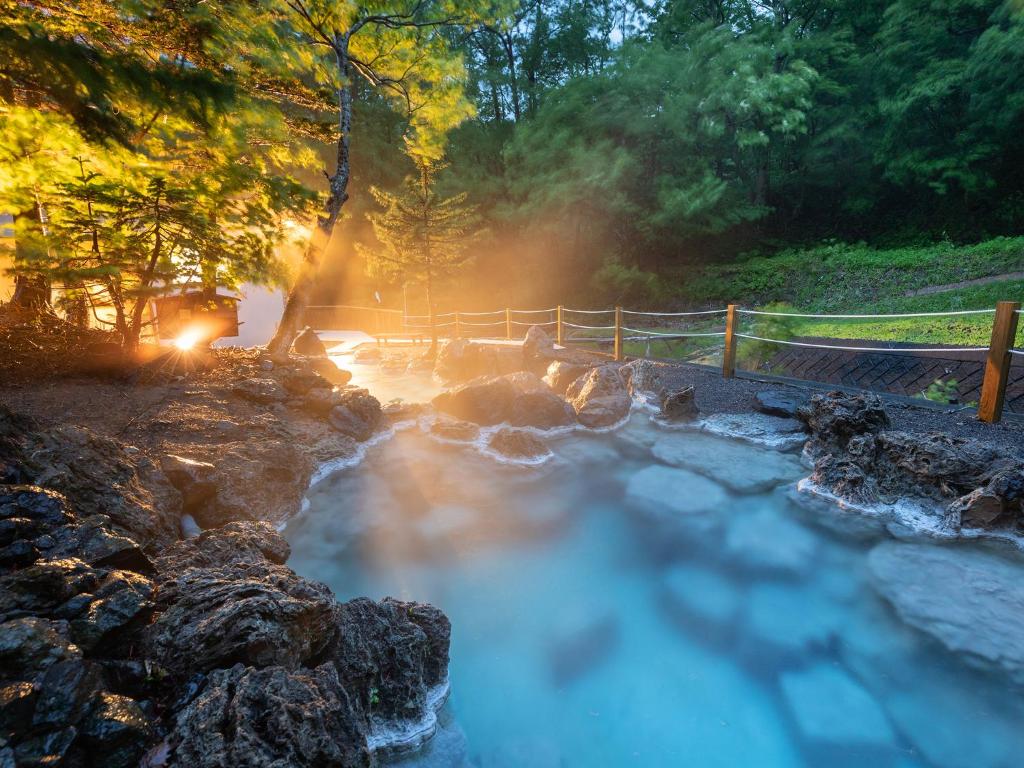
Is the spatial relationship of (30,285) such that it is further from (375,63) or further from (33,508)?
(375,63)

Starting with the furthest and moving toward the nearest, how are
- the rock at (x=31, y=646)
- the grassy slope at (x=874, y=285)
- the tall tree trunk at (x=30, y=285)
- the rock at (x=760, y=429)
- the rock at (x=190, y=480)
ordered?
the grassy slope at (x=874, y=285), the rock at (x=760, y=429), the tall tree trunk at (x=30, y=285), the rock at (x=190, y=480), the rock at (x=31, y=646)

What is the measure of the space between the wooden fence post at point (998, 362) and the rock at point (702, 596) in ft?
12.5

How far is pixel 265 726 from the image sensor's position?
1.70 metres

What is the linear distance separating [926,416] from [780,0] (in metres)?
20.1

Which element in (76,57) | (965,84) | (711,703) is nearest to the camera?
(76,57)

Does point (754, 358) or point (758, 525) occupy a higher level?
point (754, 358)

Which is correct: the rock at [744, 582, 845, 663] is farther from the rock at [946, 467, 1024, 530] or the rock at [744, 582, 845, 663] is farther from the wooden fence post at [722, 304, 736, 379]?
the wooden fence post at [722, 304, 736, 379]

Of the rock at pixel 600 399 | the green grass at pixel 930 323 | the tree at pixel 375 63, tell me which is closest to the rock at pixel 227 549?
the tree at pixel 375 63

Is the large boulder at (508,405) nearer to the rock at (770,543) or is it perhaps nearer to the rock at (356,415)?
the rock at (356,415)

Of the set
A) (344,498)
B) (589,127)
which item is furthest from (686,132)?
(344,498)

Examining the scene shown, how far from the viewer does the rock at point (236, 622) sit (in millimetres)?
2002

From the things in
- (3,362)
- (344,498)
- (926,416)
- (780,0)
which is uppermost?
(780,0)

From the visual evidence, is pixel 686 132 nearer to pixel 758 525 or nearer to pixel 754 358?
pixel 754 358

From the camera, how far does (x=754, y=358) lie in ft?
30.1
